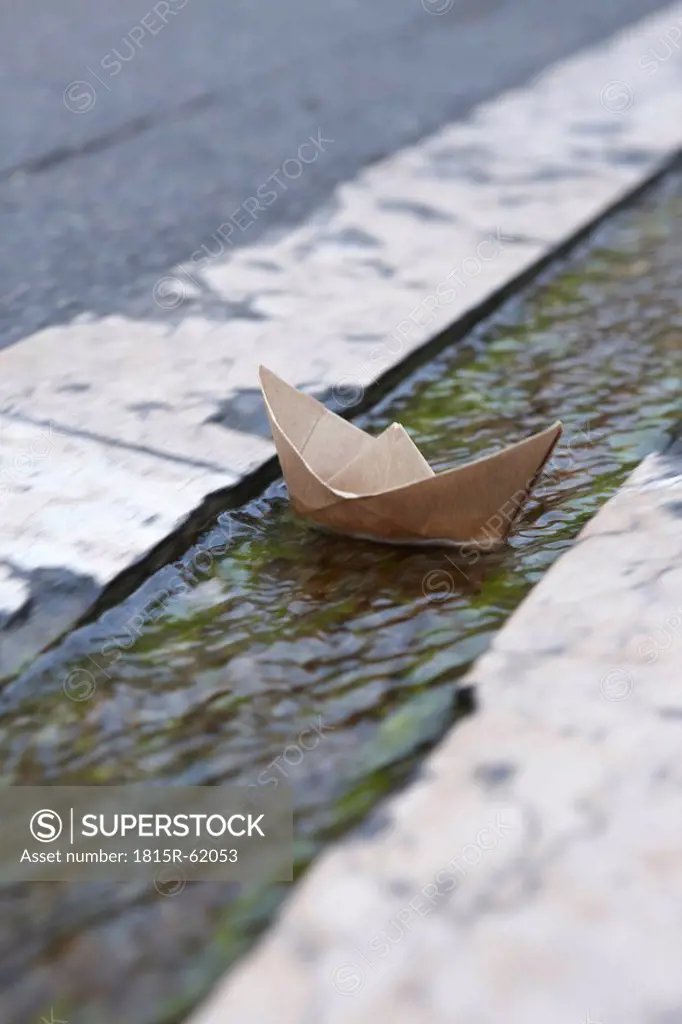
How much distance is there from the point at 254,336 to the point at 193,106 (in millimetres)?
1773

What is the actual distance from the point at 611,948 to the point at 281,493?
0.90 m

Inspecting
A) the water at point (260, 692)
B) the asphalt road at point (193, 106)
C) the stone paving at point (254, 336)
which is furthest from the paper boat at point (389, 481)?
the asphalt road at point (193, 106)

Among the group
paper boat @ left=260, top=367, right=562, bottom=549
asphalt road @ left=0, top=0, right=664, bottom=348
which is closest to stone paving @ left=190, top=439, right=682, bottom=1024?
paper boat @ left=260, top=367, right=562, bottom=549

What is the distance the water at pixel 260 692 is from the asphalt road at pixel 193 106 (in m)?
0.85

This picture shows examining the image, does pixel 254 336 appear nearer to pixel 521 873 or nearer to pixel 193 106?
pixel 521 873

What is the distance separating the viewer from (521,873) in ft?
3.22

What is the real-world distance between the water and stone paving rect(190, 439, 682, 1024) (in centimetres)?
5

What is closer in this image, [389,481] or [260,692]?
[260,692]

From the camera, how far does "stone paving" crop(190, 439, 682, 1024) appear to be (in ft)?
2.91

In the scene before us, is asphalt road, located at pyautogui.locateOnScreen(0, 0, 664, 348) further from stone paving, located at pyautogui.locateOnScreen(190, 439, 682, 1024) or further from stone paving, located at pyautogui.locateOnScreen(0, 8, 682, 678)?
stone paving, located at pyautogui.locateOnScreen(190, 439, 682, 1024)

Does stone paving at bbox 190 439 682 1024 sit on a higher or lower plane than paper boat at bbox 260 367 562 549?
lower

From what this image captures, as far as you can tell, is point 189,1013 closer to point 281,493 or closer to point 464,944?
point 464,944

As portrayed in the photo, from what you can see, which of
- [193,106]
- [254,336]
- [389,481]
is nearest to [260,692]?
[389,481]

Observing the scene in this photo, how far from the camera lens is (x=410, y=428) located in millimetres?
1907
